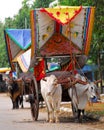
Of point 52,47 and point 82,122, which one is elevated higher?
point 52,47

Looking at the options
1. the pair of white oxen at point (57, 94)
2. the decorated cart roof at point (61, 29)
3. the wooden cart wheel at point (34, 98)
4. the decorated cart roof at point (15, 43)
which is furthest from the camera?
the decorated cart roof at point (15, 43)

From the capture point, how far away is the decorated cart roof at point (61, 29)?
15.0 m

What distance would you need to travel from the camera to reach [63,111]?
1995 centimetres

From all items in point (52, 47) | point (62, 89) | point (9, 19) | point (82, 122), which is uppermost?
point (52, 47)

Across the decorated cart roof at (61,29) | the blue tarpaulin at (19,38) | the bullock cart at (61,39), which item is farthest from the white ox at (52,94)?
the blue tarpaulin at (19,38)

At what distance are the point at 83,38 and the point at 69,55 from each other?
2.38 ft

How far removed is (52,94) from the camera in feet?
49.4

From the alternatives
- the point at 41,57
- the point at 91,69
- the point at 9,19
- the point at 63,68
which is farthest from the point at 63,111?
the point at 9,19

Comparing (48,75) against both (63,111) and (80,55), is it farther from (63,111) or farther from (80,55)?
(63,111)

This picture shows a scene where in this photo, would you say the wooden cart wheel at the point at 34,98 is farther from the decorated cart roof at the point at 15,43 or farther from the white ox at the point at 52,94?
the decorated cart roof at the point at 15,43

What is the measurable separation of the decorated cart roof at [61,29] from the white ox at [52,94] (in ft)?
3.20

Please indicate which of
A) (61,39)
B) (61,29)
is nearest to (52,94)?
(61,39)

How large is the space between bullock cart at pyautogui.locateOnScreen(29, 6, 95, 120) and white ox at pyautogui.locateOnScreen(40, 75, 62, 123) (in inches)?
12.4

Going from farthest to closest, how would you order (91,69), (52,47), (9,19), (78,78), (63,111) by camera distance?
(9,19)
(91,69)
(63,111)
(52,47)
(78,78)
